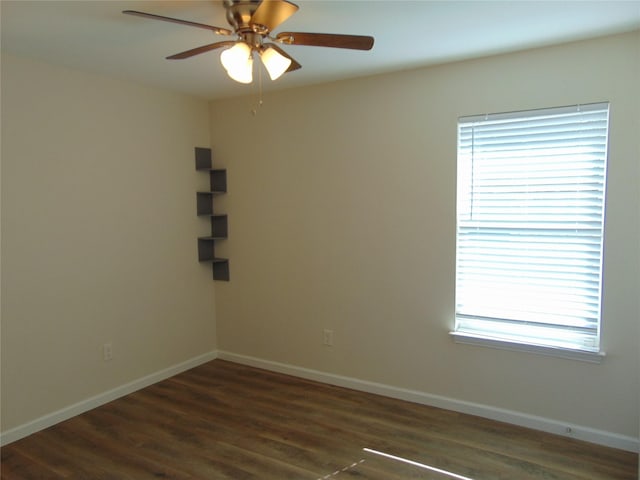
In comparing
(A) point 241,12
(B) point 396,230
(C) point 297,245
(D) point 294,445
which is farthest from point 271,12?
(D) point 294,445

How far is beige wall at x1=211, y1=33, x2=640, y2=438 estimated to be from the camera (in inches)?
101

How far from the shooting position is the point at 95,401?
3.25m

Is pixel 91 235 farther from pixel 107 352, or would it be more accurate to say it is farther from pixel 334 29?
pixel 334 29

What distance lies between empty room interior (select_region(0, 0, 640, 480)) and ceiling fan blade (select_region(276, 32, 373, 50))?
161 millimetres

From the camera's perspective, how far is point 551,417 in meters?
2.81

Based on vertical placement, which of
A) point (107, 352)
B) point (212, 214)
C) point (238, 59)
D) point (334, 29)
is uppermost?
point (334, 29)

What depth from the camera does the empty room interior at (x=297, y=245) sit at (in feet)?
8.14

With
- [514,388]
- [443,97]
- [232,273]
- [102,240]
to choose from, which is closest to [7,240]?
[102,240]

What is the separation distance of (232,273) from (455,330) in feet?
6.77

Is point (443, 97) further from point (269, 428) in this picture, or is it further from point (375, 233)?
point (269, 428)

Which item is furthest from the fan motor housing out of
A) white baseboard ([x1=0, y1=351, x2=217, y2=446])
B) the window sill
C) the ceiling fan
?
white baseboard ([x1=0, y1=351, x2=217, y2=446])

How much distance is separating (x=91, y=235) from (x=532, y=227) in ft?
9.94

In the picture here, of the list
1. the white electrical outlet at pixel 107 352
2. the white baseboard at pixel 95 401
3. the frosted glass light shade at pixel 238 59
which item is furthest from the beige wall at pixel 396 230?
the frosted glass light shade at pixel 238 59

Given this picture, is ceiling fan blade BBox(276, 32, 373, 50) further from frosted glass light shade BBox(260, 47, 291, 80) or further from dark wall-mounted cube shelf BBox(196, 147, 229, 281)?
dark wall-mounted cube shelf BBox(196, 147, 229, 281)
